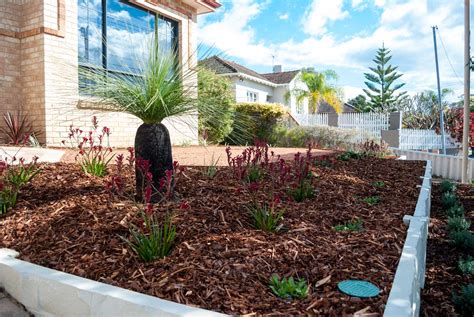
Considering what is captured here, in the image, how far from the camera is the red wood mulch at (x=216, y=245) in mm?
1738

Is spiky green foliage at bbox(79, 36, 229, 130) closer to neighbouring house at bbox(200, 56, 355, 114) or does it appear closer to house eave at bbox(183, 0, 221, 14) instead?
house eave at bbox(183, 0, 221, 14)

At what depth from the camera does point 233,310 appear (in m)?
1.61

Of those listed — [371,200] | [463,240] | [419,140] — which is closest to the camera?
[463,240]

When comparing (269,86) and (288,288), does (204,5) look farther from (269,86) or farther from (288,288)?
(269,86)

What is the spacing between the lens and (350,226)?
8.93ft

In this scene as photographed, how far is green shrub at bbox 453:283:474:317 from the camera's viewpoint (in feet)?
6.82

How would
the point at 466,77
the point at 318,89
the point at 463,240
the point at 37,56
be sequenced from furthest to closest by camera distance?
the point at 318,89 → the point at 466,77 → the point at 37,56 → the point at 463,240

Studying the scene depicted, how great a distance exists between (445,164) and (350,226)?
8884 mm

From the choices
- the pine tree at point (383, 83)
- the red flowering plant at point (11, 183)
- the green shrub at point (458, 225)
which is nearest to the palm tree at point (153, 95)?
the red flowering plant at point (11, 183)

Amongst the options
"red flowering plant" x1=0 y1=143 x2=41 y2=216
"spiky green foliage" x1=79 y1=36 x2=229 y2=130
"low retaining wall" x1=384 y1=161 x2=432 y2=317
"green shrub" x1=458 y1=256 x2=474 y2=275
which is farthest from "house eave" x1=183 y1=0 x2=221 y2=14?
"green shrub" x1=458 y1=256 x2=474 y2=275

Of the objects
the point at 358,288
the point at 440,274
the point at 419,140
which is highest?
the point at 419,140

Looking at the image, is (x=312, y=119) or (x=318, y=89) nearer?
(x=312, y=119)

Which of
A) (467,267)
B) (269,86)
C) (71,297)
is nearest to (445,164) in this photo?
(467,267)

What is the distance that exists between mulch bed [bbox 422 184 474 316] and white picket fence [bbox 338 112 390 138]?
471 inches
